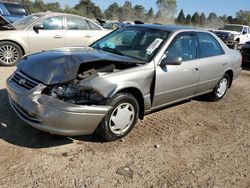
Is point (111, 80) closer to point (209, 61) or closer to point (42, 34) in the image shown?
point (209, 61)

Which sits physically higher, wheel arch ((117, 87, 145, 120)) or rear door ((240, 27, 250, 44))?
wheel arch ((117, 87, 145, 120))

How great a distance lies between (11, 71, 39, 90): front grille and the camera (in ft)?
12.9

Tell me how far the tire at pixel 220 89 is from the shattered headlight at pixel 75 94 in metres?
3.47

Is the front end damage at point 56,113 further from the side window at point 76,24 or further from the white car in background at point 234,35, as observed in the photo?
the white car in background at point 234,35

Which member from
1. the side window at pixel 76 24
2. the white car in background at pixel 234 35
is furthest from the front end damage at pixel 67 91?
the white car in background at pixel 234 35

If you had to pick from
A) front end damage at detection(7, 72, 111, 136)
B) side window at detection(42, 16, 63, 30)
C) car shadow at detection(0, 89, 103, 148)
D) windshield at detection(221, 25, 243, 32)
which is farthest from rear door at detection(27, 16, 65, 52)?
windshield at detection(221, 25, 243, 32)

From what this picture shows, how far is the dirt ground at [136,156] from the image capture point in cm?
342

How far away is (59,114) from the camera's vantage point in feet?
12.0

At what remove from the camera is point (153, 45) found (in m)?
4.89

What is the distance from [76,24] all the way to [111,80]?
5694 millimetres

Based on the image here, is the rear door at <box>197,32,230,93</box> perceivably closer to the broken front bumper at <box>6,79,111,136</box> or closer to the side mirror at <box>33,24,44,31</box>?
the broken front bumper at <box>6,79,111,136</box>

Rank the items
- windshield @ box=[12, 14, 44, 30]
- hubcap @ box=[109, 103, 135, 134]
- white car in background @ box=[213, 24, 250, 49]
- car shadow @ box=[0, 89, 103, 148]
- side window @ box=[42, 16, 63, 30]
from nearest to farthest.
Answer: car shadow @ box=[0, 89, 103, 148] < hubcap @ box=[109, 103, 135, 134] < windshield @ box=[12, 14, 44, 30] < side window @ box=[42, 16, 63, 30] < white car in background @ box=[213, 24, 250, 49]

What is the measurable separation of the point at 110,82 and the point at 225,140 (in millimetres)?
2133

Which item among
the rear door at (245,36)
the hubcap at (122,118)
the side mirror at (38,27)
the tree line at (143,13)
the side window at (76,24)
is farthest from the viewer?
the tree line at (143,13)
